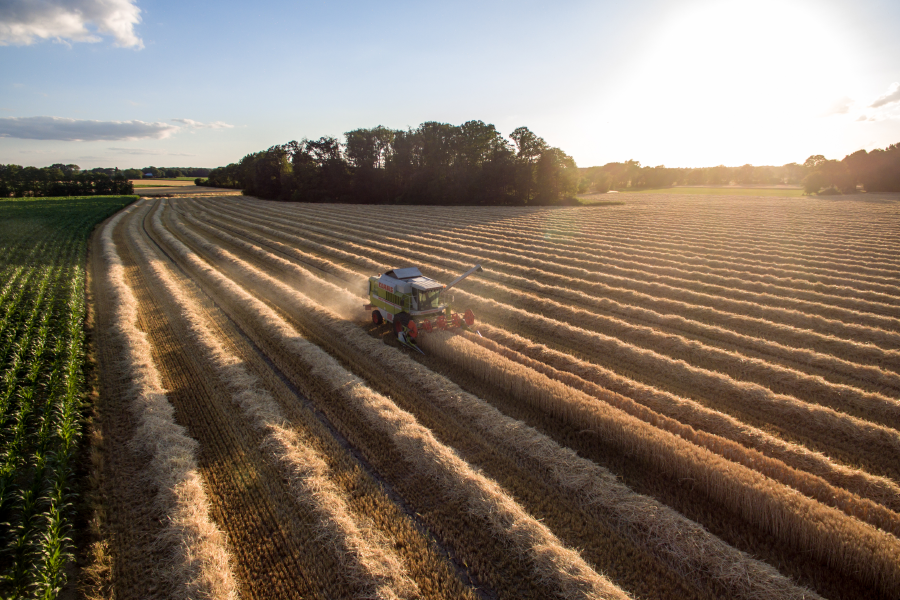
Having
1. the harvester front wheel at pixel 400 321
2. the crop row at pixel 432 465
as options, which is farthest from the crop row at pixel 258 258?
the crop row at pixel 432 465

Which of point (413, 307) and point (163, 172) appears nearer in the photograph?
point (413, 307)

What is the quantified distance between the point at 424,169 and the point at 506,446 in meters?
63.0

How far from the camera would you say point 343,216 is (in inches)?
1928

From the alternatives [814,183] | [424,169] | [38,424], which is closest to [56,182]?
[424,169]

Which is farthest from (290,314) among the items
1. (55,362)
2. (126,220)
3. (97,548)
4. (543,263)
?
(126,220)

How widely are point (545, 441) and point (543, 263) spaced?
16.7 m

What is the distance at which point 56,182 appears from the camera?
80.9 meters

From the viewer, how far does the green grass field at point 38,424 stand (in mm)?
5684

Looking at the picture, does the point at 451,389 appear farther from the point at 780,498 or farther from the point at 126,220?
the point at 126,220

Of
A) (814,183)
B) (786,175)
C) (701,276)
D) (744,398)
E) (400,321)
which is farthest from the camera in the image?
(786,175)

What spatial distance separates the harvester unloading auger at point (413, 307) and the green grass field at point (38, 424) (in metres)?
7.72

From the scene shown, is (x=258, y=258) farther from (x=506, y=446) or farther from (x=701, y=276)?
(x=701, y=276)

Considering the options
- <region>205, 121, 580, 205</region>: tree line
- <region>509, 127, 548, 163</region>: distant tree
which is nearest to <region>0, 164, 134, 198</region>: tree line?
<region>205, 121, 580, 205</region>: tree line

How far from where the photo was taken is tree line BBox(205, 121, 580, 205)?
62.7 m
